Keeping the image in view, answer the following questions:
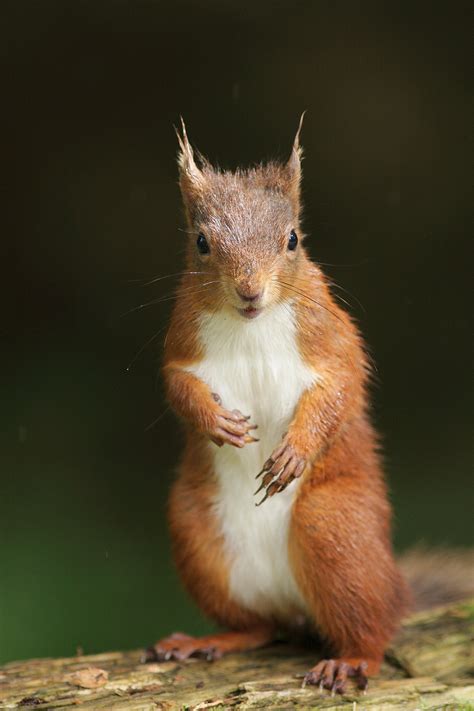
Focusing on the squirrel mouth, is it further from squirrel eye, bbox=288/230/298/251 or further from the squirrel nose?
squirrel eye, bbox=288/230/298/251

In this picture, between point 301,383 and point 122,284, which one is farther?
point 122,284

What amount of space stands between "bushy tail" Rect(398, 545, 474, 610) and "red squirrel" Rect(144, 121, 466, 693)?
0.61 meters

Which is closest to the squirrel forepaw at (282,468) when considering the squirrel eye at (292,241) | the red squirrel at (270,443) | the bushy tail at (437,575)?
the red squirrel at (270,443)

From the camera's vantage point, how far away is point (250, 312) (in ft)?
9.72

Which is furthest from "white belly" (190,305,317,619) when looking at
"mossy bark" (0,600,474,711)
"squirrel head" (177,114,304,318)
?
"mossy bark" (0,600,474,711)

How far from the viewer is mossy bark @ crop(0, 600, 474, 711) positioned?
3.23 metres

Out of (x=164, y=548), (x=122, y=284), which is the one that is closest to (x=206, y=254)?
(x=122, y=284)

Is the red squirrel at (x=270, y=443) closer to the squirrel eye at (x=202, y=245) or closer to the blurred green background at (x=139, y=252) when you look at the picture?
the squirrel eye at (x=202, y=245)

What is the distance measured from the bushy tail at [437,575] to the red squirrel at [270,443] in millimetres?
615

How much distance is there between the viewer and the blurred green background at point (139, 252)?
16.5 feet

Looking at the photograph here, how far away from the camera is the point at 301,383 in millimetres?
3252

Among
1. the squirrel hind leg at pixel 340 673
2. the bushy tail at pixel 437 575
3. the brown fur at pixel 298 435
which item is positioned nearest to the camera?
the brown fur at pixel 298 435

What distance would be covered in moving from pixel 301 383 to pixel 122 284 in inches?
95.0

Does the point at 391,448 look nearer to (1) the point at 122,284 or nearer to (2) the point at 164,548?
(2) the point at 164,548
